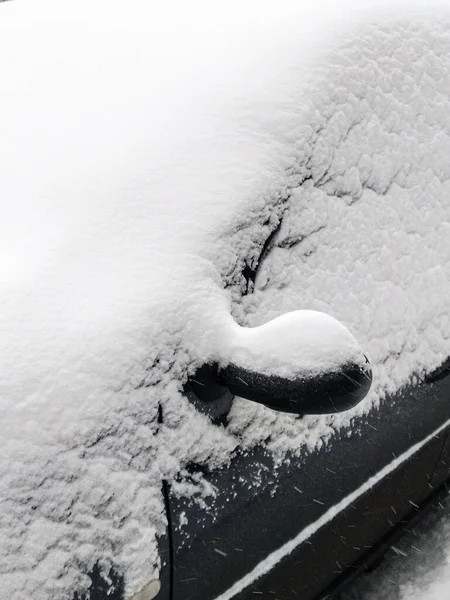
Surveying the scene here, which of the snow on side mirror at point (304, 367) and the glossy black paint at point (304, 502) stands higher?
the snow on side mirror at point (304, 367)

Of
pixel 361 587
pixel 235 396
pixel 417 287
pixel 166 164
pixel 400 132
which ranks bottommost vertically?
pixel 361 587

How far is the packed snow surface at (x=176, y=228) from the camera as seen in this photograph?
3.61ft

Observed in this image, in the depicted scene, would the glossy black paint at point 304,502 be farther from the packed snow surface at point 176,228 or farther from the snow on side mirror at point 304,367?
the snow on side mirror at point 304,367

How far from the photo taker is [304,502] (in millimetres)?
→ 1421

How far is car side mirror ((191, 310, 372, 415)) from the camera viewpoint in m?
1.13

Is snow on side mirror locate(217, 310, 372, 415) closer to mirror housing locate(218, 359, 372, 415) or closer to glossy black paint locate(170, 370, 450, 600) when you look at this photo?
mirror housing locate(218, 359, 372, 415)

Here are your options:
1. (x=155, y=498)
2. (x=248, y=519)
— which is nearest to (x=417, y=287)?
(x=248, y=519)

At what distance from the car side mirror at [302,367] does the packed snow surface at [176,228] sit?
10 cm

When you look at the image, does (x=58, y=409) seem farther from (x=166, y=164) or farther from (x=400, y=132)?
(x=400, y=132)

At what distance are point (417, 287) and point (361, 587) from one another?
2.54 feet

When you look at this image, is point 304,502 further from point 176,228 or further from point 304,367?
point 176,228

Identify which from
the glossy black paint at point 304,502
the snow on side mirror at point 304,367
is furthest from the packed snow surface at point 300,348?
the glossy black paint at point 304,502

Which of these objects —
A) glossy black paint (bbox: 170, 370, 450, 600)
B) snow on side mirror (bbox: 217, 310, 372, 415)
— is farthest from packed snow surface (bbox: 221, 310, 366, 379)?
glossy black paint (bbox: 170, 370, 450, 600)

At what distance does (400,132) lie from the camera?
1796mm
